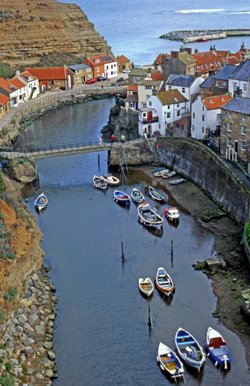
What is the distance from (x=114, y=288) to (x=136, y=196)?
1508cm

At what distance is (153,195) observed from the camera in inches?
2016

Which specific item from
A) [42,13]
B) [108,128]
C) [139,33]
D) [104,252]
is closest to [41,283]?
[104,252]

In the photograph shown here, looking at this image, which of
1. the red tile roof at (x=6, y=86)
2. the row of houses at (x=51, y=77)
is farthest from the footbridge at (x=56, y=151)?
the red tile roof at (x=6, y=86)

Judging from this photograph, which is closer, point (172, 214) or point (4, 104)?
point (172, 214)

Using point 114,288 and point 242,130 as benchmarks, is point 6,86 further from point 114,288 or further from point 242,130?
point 114,288

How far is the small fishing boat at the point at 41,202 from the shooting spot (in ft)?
164

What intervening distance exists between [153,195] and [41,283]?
680 inches

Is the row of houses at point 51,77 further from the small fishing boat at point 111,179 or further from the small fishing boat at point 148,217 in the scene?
the small fishing boat at point 148,217

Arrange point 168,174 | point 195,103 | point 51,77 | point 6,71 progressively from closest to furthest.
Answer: point 168,174 → point 195,103 → point 6,71 → point 51,77

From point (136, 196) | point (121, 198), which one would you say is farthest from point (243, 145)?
point (121, 198)

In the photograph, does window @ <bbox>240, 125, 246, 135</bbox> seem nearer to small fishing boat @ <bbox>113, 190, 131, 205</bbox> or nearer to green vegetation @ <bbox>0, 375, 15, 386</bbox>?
small fishing boat @ <bbox>113, 190, 131, 205</bbox>

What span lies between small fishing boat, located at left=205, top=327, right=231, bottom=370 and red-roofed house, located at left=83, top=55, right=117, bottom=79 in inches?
2859

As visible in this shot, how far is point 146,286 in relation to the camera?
3669cm

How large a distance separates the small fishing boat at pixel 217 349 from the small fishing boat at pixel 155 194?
65.6 ft
